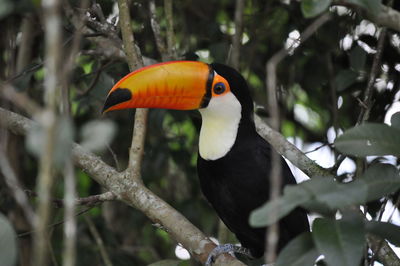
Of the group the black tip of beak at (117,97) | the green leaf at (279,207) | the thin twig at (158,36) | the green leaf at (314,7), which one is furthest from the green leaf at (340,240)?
the thin twig at (158,36)

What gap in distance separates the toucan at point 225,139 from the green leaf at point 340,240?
3.67ft

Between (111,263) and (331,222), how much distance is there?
6.93 feet

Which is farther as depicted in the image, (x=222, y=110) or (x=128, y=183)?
(x=222, y=110)

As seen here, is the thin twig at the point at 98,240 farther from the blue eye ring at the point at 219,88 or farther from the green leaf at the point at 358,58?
the green leaf at the point at 358,58

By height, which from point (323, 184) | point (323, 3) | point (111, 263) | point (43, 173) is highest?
point (323, 3)

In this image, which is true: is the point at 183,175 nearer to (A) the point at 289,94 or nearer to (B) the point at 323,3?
(A) the point at 289,94

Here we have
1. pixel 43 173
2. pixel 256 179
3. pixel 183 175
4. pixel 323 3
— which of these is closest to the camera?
pixel 43 173

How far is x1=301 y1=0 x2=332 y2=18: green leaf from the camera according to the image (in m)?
2.15

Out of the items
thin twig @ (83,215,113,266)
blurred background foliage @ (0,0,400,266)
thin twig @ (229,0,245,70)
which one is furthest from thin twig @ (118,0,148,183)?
thin twig @ (83,215,113,266)

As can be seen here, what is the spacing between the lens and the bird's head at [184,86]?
3.08 m

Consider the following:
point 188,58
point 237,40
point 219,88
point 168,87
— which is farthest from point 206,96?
point 237,40

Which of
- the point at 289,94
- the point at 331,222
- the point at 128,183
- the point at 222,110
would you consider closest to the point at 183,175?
the point at 289,94

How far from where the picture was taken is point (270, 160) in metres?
3.23

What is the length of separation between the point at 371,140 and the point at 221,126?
124 centimetres
